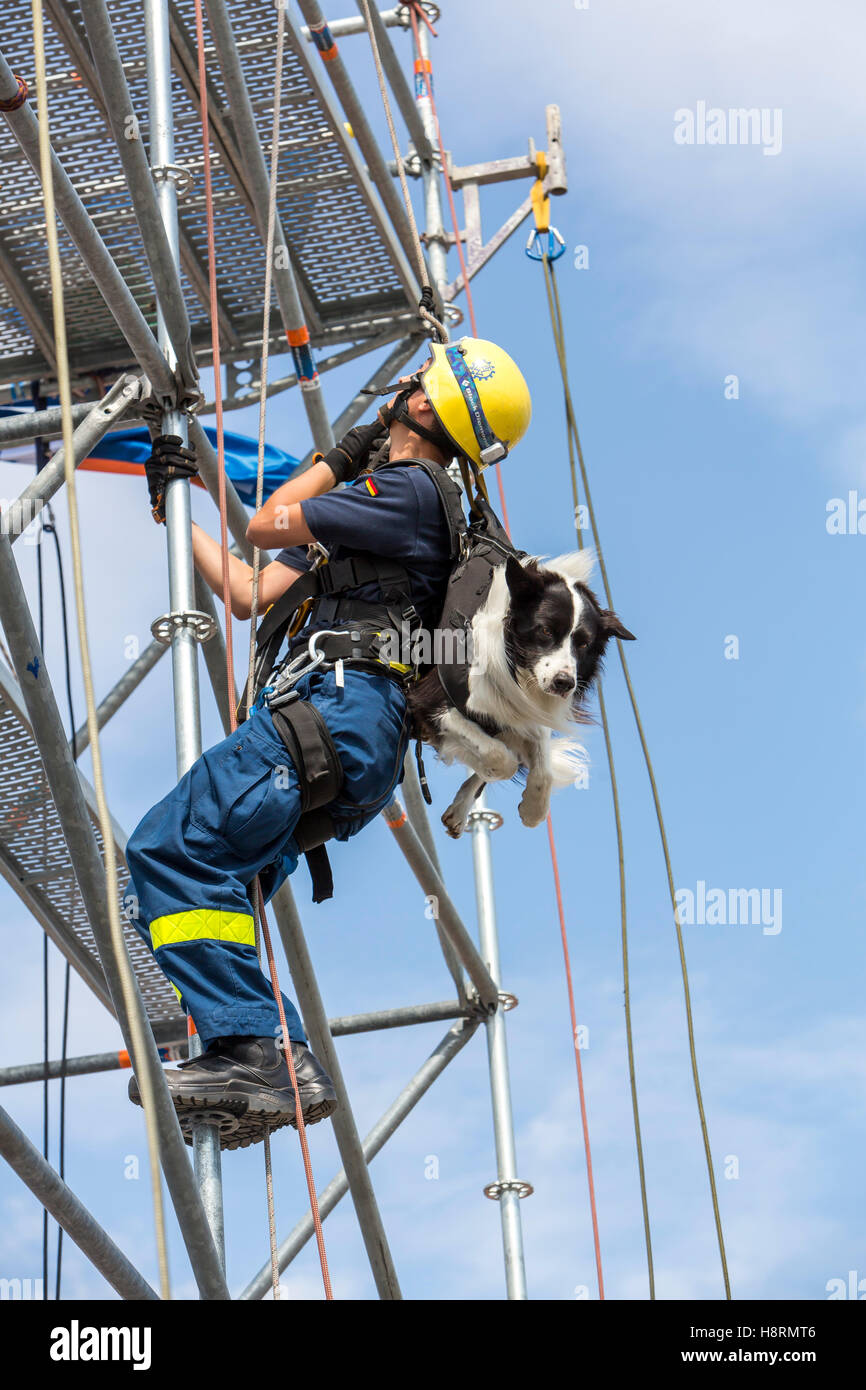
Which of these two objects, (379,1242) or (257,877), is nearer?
(257,877)

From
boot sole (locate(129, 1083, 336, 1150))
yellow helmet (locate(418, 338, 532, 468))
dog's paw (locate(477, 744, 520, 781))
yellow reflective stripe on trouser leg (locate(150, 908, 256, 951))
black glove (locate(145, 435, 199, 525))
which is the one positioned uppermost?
black glove (locate(145, 435, 199, 525))

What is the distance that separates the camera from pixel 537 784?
19.3ft

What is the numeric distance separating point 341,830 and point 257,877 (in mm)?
381

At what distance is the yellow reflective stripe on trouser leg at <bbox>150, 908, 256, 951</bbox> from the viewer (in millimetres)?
5137

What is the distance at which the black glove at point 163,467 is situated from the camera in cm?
662

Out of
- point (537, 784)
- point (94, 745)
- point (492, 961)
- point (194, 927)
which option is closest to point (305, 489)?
point (537, 784)

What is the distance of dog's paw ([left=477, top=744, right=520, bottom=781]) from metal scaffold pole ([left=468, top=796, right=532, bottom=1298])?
4.07m

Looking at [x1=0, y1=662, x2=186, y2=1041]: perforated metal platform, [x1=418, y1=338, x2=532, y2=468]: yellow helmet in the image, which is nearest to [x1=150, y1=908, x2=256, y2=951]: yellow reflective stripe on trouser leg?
[x1=418, y1=338, x2=532, y2=468]: yellow helmet

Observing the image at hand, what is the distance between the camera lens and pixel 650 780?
30.3ft

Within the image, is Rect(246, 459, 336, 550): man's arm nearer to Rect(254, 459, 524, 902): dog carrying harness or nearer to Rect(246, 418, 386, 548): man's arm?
Rect(246, 418, 386, 548): man's arm

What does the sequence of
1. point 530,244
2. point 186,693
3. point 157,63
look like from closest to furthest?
point 186,693 < point 157,63 < point 530,244
